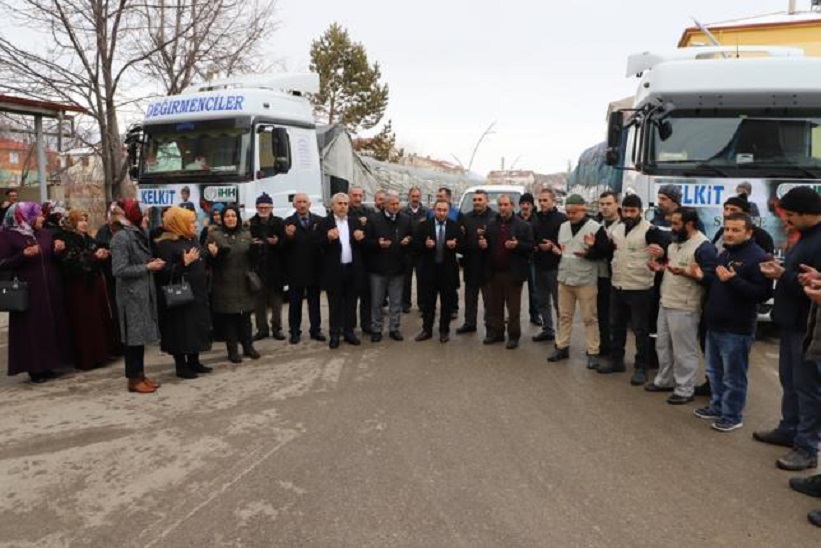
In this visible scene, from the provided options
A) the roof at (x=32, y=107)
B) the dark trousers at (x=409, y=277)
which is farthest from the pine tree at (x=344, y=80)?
the dark trousers at (x=409, y=277)

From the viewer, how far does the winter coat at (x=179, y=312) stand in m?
6.06

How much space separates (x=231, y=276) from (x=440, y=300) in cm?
259

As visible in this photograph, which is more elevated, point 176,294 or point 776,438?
point 176,294

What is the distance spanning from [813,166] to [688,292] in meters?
3.10

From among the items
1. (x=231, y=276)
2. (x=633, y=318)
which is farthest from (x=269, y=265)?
(x=633, y=318)

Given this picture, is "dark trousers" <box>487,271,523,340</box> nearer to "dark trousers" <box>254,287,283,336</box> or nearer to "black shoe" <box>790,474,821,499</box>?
"dark trousers" <box>254,287,283,336</box>

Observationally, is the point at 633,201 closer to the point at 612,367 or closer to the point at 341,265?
the point at 612,367

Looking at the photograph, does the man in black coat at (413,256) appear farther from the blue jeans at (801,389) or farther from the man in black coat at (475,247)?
the blue jeans at (801,389)

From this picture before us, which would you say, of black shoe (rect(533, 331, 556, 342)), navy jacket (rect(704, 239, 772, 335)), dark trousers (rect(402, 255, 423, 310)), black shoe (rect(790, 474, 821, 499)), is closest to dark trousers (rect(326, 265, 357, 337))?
dark trousers (rect(402, 255, 423, 310))

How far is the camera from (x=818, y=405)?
3.97 meters

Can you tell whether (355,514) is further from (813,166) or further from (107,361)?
(813,166)

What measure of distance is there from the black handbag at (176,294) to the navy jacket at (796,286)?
16.4 feet

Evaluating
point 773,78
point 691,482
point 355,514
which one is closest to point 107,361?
point 355,514

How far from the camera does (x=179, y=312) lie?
6098 millimetres
